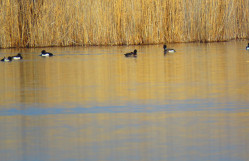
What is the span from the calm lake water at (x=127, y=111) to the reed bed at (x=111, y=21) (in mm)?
6287

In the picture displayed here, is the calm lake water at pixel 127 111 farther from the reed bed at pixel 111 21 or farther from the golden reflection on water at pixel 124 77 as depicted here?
the reed bed at pixel 111 21

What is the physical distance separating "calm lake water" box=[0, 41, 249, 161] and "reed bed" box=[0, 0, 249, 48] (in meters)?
6.29

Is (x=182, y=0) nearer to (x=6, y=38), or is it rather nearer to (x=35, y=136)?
(x=6, y=38)

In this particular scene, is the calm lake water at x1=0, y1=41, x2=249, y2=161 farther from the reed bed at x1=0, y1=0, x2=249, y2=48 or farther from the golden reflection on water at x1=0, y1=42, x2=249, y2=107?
the reed bed at x1=0, y1=0, x2=249, y2=48

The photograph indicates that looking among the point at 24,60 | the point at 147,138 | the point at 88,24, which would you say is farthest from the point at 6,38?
the point at 147,138

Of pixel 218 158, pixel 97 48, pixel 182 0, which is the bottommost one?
pixel 218 158

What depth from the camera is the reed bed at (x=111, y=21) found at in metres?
18.9

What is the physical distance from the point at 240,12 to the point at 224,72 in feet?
33.0

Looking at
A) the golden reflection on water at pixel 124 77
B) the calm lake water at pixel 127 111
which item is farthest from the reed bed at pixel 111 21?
the calm lake water at pixel 127 111

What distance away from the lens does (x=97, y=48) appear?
1806cm

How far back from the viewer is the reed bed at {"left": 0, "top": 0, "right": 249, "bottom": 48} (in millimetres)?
18859

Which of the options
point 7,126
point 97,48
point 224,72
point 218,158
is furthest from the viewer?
point 97,48

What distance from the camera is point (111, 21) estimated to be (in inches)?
742

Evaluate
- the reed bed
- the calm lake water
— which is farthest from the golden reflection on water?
the reed bed
